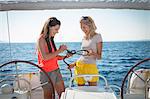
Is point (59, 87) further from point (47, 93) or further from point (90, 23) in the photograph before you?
point (90, 23)

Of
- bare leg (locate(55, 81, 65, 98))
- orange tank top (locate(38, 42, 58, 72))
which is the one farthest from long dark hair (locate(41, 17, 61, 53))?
bare leg (locate(55, 81, 65, 98))

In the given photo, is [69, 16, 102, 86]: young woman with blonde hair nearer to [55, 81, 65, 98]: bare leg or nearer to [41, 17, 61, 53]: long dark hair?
[55, 81, 65, 98]: bare leg

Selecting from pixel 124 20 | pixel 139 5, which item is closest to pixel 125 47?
pixel 124 20

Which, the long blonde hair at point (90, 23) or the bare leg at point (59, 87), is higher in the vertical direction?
the long blonde hair at point (90, 23)

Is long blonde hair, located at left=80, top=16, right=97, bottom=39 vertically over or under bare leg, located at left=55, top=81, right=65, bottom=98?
over

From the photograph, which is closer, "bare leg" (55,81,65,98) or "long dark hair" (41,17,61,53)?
"long dark hair" (41,17,61,53)

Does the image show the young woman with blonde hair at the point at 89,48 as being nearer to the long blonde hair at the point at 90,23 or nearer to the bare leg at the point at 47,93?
the long blonde hair at the point at 90,23

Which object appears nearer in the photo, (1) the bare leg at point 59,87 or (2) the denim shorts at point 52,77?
(2) the denim shorts at point 52,77

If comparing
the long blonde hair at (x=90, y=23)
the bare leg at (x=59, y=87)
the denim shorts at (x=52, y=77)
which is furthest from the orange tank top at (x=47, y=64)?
the long blonde hair at (x=90, y=23)

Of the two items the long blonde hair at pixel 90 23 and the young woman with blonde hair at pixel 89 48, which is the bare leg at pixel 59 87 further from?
the long blonde hair at pixel 90 23

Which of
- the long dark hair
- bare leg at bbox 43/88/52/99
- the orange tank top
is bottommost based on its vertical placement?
bare leg at bbox 43/88/52/99

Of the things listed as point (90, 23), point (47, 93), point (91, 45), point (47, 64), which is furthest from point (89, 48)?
point (47, 93)

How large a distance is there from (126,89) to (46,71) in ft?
2.93

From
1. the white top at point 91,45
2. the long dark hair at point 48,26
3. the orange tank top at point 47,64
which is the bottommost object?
the orange tank top at point 47,64
